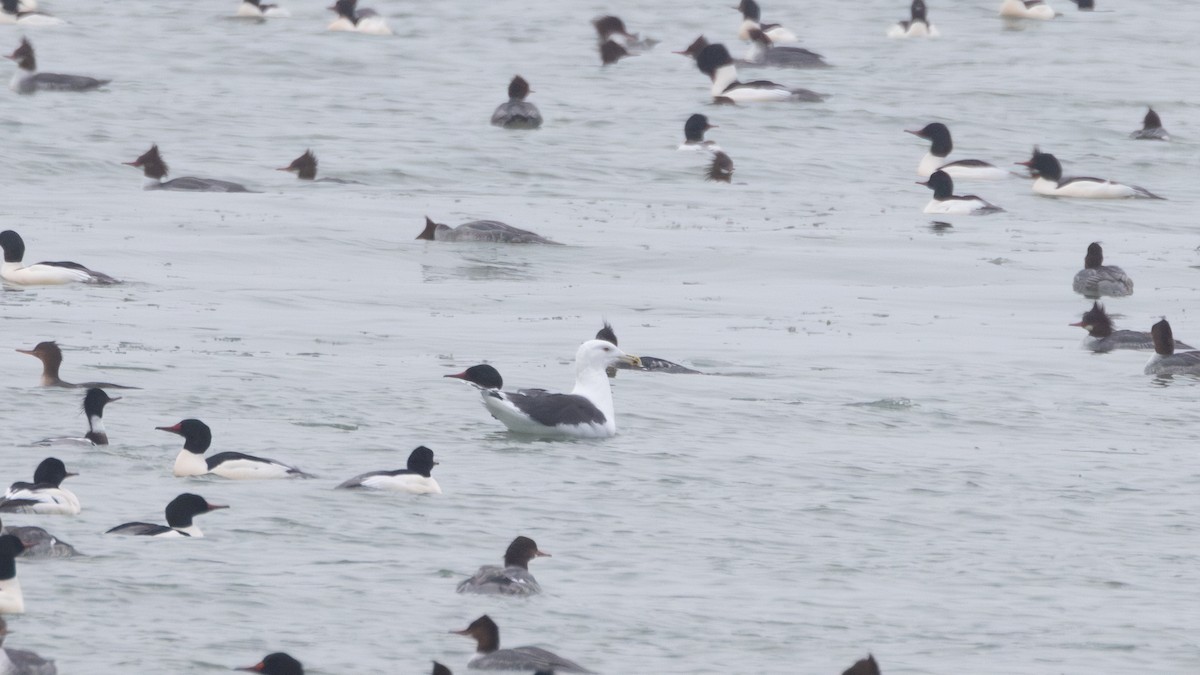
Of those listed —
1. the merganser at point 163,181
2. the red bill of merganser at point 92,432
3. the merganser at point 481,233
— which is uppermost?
the red bill of merganser at point 92,432

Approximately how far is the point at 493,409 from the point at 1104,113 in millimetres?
25147

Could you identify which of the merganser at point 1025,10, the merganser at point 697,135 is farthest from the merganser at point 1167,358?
the merganser at point 1025,10

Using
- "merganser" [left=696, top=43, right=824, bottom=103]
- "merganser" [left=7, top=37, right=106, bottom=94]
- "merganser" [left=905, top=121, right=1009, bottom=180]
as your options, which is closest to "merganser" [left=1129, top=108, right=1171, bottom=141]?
"merganser" [left=905, top=121, right=1009, bottom=180]

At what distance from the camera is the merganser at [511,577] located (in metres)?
11.5

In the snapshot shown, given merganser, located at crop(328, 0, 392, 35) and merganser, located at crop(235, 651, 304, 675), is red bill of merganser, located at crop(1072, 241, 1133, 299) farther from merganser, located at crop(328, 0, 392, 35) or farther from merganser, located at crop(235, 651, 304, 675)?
merganser, located at crop(328, 0, 392, 35)

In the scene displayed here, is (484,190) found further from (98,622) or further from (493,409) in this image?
(98,622)

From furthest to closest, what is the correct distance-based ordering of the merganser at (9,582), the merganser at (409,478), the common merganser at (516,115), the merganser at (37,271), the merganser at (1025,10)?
the merganser at (1025,10) < the common merganser at (516,115) < the merganser at (37,271) < the merganser at (409,478) < the merganser at (9,582)

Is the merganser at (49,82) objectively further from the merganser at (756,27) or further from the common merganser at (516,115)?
the merganser at (756,27)

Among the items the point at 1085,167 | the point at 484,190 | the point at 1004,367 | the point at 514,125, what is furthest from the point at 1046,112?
the point at 1004,367

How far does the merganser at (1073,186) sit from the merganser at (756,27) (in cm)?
1608

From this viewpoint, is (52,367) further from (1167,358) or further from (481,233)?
(481,233)

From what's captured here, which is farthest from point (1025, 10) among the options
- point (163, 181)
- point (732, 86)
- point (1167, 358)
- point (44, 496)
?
point (44, 496)

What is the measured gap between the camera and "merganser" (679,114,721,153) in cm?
3312

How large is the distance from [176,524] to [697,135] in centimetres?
2165
